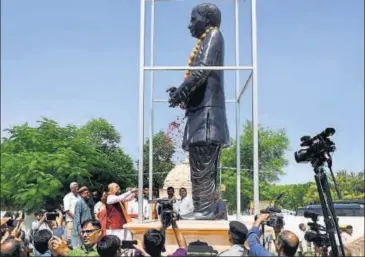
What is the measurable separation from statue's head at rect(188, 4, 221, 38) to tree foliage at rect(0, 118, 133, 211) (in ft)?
51.4

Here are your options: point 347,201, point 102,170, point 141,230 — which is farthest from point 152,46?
point 102,170

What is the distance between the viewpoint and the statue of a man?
19.5 ft

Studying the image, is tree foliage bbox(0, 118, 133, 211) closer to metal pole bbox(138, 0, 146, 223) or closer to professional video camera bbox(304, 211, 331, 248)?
metal pole bbox(138, 0, 146, 223)

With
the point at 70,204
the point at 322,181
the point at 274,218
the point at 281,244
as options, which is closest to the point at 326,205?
the point at 322,181

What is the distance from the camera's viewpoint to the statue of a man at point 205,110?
5.95m

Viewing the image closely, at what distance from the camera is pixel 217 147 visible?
608cm

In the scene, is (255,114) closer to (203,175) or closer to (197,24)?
(203,175)

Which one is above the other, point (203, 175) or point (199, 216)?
point (203, 175)

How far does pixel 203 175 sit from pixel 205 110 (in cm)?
83

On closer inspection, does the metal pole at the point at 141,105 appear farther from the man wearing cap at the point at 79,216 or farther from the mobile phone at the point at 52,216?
the mobile phone at the point at 52,216

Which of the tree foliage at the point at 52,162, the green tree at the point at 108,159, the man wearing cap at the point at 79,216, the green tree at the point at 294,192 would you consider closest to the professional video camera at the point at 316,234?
the man wearing cap at the point at 79,216

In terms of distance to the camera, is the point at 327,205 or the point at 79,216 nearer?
the point at 327,205

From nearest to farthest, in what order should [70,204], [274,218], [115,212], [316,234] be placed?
[316,234]
[274,218]
[115,212]
[70,204]

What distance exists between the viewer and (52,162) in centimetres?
2383
